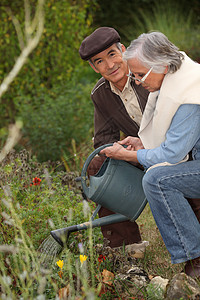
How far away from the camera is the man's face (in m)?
2.94

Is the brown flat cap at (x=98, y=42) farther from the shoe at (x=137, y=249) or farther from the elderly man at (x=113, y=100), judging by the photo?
the shoe at (x=137, y=249)

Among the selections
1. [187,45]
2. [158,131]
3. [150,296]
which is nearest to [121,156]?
[158,131]

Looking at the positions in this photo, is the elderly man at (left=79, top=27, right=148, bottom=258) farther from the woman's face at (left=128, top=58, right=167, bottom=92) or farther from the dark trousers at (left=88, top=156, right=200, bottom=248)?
the woman's face at (left=128, top=58, right=167, bottom=92)

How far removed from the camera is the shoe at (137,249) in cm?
296

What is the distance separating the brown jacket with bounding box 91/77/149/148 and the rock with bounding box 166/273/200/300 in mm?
1165

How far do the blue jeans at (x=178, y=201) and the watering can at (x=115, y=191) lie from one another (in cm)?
31

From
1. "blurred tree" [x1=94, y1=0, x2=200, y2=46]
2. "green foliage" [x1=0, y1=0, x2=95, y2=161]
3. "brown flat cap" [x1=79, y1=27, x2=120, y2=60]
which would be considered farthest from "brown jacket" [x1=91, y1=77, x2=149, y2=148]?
"blurred tree" [x1=94, y1=0, x2=200, y2=46]

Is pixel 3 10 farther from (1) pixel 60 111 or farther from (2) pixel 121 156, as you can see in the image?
(2) pixel 121 156

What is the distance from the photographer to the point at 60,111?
518 centimetres

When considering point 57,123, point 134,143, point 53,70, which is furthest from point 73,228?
point 53,70

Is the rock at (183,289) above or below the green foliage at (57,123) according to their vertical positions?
below

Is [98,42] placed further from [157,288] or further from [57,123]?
[57,123]

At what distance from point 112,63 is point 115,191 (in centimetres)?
84

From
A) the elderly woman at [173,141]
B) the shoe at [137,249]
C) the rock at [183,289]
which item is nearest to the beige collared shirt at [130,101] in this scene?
the elderly woman at [173,141]
